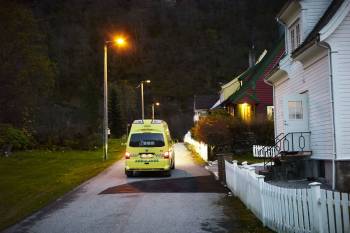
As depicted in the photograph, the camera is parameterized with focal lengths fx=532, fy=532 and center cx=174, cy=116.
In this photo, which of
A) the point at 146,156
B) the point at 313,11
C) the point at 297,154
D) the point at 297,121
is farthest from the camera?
the point at 146,156

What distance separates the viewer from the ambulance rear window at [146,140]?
24438 millimetres

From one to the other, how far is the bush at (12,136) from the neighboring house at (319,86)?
68.6 feet

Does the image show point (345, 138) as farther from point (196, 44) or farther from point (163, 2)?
point (163, 2)

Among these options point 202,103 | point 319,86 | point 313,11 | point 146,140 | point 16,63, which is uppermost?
point 202,103

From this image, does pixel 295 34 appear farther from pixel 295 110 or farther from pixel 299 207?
pixel 299 207

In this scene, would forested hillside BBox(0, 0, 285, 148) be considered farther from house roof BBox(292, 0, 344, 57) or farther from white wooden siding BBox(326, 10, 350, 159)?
white wooden siding BBox(326, 10, 350, 159)

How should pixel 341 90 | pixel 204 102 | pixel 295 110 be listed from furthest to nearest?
pixel 204 102 → pixel 295 110 → pixel 341 90

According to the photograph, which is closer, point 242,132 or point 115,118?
point 242,132

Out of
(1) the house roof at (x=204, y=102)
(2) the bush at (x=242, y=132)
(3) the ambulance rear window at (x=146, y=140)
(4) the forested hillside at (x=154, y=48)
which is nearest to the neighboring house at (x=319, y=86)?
(3) the ambulance rear window at (x=146, y=140)

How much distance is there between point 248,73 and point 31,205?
39493mm

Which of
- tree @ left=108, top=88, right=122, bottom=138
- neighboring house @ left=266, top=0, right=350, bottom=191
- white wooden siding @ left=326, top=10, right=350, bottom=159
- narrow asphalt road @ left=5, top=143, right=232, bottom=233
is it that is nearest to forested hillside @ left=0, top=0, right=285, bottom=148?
tree @ left=108, top=88, right=122, bottom=138

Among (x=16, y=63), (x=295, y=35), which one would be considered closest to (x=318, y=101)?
(x=295, y=35)

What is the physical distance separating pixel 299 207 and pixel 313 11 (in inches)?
484

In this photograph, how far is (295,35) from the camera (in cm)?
2091
